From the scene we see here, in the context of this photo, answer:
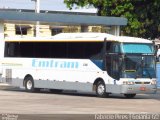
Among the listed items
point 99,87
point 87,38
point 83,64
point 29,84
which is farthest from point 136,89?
point 29,84

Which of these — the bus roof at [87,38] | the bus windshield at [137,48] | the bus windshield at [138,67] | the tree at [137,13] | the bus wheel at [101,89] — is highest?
the tree at [137,13]

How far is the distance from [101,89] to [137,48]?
2760mm

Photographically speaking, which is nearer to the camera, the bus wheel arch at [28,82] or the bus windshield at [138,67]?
the bus windshield at [138,67]

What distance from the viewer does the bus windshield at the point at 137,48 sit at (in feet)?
106

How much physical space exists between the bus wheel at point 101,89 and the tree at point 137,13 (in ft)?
66.2

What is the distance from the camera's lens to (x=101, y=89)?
32.9 metres

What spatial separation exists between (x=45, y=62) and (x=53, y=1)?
179ft

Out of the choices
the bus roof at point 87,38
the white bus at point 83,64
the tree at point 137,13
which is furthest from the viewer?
the tree at point 137,13

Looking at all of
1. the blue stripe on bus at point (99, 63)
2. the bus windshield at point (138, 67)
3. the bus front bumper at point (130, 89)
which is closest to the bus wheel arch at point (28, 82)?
the blue stripe on bus at point (99, 63)

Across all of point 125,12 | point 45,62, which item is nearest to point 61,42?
point 45,62

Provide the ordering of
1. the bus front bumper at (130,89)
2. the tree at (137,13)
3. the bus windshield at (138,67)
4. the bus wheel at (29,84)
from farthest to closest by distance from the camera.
→ the tree at (137,13) → the bus wheel at (29,84) → the bus windshield at (138,67) → the bus front bumper at (130,89)

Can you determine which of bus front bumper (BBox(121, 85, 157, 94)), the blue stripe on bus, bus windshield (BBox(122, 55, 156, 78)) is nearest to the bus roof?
bus windshield (BBox(122, 55, 156, 78))

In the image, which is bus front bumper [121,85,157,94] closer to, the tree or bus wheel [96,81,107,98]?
bus wheel [96,81,107,98]

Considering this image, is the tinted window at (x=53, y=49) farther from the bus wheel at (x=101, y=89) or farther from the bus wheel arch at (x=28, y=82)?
the bus wheel at (x=101, y=89)
